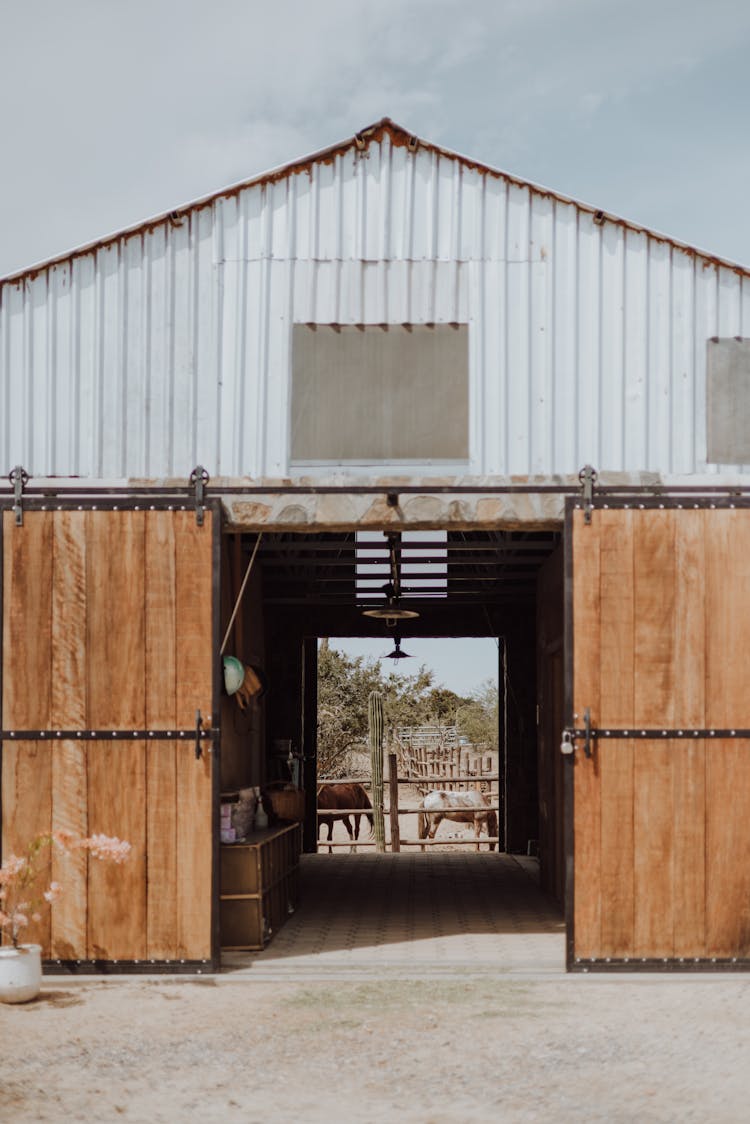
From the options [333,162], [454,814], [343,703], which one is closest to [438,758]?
[343,703]

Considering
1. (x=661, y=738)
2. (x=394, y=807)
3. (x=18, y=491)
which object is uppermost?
(x=18, y=491)

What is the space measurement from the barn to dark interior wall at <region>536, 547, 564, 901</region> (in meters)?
0.57

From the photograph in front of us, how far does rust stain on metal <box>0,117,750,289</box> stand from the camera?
9091 millimetres

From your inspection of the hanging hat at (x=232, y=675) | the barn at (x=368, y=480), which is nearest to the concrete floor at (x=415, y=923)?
the barn at (x=368, y=480)

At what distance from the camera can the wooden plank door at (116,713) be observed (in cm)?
797

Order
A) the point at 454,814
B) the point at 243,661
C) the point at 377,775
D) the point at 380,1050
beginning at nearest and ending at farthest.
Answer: the point at 380,1050
the point at 243,661
the point at 454,814
the point at 377,775

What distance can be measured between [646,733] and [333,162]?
4.38 metres

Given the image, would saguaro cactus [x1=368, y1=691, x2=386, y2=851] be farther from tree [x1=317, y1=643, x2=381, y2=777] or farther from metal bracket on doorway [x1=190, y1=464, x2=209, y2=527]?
metal bracket on doorway [x1=190, y1=464, x2=209, y2=527]

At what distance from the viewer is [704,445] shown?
8945mm

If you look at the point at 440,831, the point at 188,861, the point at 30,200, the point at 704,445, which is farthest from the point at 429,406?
the point at 440,831

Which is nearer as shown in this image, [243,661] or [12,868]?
[12,868]

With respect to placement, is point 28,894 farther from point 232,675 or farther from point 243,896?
point 232,675

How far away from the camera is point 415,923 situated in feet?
32.9

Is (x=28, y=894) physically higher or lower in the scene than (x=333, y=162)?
lower
